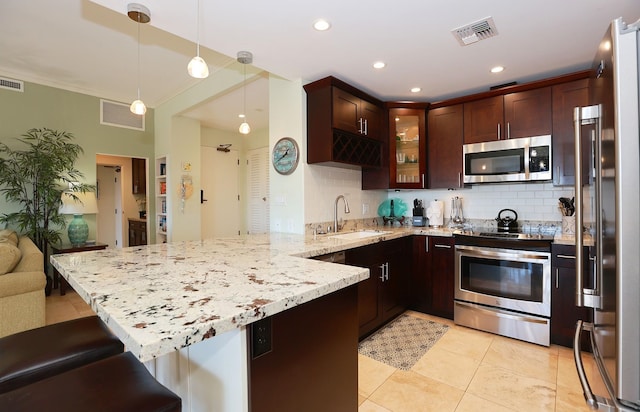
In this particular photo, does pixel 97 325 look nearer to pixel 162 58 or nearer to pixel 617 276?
pixel 617 276

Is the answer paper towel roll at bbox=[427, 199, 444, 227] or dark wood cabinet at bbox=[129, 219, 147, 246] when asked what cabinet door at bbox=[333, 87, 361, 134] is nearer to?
paper towel roll at bbox=[427, 199, 444, 227]

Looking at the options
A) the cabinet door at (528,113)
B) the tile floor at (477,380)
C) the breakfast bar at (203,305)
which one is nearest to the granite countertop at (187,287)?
the breakfast bar at (203,305)

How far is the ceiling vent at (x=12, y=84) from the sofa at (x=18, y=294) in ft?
8.82

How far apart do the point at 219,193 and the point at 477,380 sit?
5208 millimetres

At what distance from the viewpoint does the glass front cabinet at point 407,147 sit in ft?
11.6

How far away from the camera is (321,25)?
2070 mm

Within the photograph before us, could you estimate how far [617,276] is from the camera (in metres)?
0.86

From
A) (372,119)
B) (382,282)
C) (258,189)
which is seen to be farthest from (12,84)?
(382,282)

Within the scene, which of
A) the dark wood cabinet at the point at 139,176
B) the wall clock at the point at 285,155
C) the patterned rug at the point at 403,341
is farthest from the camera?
the dark wood cabinet at the point at 139,176

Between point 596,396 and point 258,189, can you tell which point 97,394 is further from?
point 258,189

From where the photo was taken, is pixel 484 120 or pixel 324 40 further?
pixel 484 120

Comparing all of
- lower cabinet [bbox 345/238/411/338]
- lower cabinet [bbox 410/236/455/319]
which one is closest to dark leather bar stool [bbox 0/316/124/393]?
lower cabinet [bbox 345/238/411/338]

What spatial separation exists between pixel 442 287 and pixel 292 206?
1.75 meters

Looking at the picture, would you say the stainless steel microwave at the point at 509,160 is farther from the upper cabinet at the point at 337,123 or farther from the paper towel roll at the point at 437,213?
the upper cabinet at the point at 337,123
